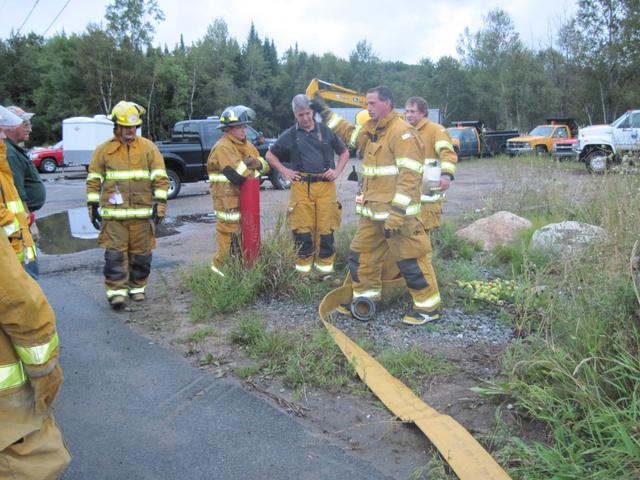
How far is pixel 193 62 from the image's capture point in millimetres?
49500

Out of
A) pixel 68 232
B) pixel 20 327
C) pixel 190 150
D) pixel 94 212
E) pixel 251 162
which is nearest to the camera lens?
pixel 20 327

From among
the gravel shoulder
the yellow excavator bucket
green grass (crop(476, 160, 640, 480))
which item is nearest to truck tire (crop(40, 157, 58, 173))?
the gravel shoulder

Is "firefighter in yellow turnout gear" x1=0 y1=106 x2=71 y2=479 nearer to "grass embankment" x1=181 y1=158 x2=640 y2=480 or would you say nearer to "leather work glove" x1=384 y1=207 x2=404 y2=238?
"grass embankment" x1=181 y1=158 x2=640 y2=480

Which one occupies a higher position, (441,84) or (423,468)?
(441,84)

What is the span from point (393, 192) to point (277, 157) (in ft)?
6.08

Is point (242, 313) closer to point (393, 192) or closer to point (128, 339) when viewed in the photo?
point (128, 339)

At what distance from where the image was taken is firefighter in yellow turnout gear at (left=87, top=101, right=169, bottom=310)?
5262mm

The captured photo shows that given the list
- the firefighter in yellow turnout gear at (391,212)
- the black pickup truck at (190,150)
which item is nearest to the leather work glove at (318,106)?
the firefighter in yellow turnout gear at (391,212)

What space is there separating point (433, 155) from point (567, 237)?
5.90 feet

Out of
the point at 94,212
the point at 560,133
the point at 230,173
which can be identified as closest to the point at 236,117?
the point at 230,173

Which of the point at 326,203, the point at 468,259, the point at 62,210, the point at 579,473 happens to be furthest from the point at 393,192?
the point at 62,210

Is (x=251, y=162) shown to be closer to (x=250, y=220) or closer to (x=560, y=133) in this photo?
(x=250, y=220)

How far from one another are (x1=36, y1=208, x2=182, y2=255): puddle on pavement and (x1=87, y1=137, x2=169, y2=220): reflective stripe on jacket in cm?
295

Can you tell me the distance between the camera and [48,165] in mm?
23484
